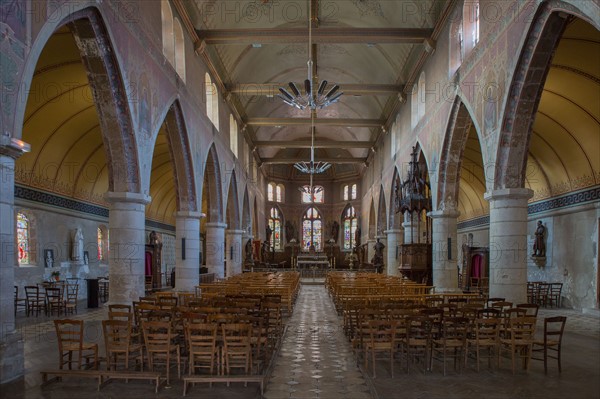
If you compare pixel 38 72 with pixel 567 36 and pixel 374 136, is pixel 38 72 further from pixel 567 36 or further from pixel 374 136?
pixel 374 136

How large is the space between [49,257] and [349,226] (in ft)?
111

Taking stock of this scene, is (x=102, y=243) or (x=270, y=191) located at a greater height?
(x=270, y=191)

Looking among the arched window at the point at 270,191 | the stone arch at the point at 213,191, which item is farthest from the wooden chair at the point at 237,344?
the arched window at the point at 270,191

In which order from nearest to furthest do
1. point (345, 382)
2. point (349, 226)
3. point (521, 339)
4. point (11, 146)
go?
point (11, 146) < point (345, 382) < point (521, 339) < point (349, 226)

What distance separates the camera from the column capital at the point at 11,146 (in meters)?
6.54

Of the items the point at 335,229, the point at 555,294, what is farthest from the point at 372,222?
the point at 555,294

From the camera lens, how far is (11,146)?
21.7ft

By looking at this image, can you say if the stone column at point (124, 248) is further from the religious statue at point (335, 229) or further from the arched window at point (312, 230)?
the arched window at point (312, 230)

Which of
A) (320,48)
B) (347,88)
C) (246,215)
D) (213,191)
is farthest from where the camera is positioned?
(246,215)

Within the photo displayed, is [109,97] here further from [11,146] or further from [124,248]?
[11,146]

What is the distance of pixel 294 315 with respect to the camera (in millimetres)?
15281

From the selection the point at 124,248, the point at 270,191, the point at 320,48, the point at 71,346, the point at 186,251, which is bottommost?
the point at 71,346

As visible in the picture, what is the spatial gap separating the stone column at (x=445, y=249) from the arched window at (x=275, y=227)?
104 ft

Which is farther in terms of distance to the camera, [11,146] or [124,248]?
[124,248]
